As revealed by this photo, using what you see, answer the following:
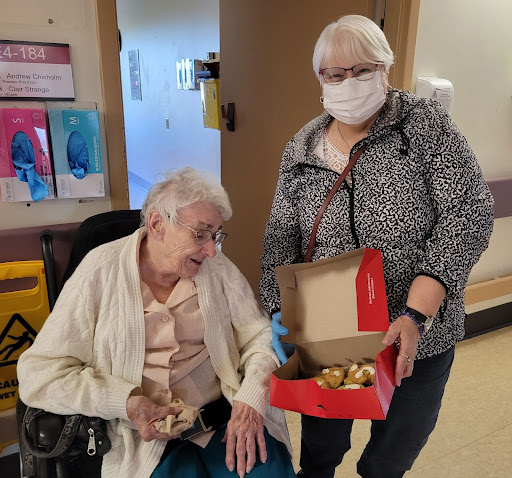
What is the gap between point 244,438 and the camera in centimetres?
120

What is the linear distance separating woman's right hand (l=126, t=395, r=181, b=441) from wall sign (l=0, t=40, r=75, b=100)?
1.08 meters

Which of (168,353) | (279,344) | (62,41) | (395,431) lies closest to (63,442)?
(168,353)

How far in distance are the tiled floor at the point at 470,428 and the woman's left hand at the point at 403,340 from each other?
1.03 meters

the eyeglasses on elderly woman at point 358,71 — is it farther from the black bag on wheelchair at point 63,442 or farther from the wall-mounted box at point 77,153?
the black bag on wheelchair at point 63,442

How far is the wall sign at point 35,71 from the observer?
1521 millimetres

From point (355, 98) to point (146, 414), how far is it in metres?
0.96

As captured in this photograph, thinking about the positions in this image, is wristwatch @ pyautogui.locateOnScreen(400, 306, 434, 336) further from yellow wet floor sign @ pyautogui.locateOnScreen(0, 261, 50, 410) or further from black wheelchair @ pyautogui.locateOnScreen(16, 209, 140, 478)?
yellow wet floor sign @ pyautogui.locateOnScreen(0, 261, 50, 410)

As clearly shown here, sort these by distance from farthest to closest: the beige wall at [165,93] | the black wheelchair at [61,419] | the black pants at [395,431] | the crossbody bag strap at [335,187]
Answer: the beige wall at [165,93]
the black pants at [395,431]
the crossbody bag strap at [335,187]
the black wheelchair at [61,419]

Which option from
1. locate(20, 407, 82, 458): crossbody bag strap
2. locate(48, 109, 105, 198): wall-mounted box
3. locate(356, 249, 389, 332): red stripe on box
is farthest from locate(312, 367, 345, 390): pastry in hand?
locate(48, 109, 105, 198): wall-mounted box

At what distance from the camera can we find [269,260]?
1431mm

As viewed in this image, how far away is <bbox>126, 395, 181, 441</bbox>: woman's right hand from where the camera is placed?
44.9 inches

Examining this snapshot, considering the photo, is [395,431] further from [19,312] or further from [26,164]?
[26,164]

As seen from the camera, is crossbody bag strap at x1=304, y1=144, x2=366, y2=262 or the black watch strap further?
crossbody bag strap at x1=304, y1=144, x2=366, y2=262

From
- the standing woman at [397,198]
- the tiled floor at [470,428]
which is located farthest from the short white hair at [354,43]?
the tiled floor at [470,428]
